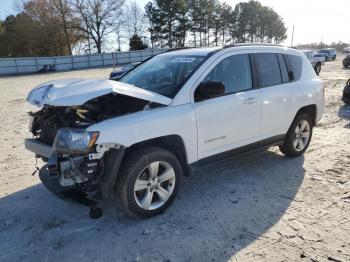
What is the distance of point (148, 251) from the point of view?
3434 mm

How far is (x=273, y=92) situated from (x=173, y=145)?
1.92 metres

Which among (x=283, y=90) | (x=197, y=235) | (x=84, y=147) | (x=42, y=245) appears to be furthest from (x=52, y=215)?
(x=283, y=90)

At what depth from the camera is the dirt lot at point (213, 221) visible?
3.42m

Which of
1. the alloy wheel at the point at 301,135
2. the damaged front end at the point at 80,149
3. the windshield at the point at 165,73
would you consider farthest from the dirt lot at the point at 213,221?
the windshield at the point at 165,73

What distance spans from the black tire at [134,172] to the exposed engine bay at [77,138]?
8.8 inches

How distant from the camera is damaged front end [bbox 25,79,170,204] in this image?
355cm

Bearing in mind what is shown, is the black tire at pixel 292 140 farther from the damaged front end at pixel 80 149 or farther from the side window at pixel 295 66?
the damaged front end at pixel 80 149

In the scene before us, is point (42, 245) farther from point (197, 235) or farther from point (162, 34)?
point (162, 34)

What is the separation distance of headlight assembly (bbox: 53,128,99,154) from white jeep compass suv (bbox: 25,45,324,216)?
0.03ft

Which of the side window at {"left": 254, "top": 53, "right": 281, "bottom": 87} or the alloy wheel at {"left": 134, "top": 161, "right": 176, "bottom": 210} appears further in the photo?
the side window at {"left": 254, "top": 53, "right": 281, "bottom": 87}

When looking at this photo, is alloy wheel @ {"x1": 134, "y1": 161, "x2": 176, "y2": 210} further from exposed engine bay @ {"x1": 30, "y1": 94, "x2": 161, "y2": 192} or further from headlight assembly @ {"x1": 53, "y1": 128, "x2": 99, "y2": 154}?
headlight assembly @ {"x1": 53, "y1": 128, "x2": 99, "y2": 154}

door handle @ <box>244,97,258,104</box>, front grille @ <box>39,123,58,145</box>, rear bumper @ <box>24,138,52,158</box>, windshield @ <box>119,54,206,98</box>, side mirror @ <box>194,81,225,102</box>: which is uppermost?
windshield @ <box>119,54,206,98</box>

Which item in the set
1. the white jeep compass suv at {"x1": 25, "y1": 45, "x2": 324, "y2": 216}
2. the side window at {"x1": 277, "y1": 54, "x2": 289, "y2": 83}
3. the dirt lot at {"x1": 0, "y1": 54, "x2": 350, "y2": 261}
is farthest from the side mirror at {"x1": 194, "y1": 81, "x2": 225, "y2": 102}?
the side window at {"x1": 277, "y1": 54, "x2": 289, "y2": 83}

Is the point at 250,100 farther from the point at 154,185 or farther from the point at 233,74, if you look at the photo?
the point at 154,185
